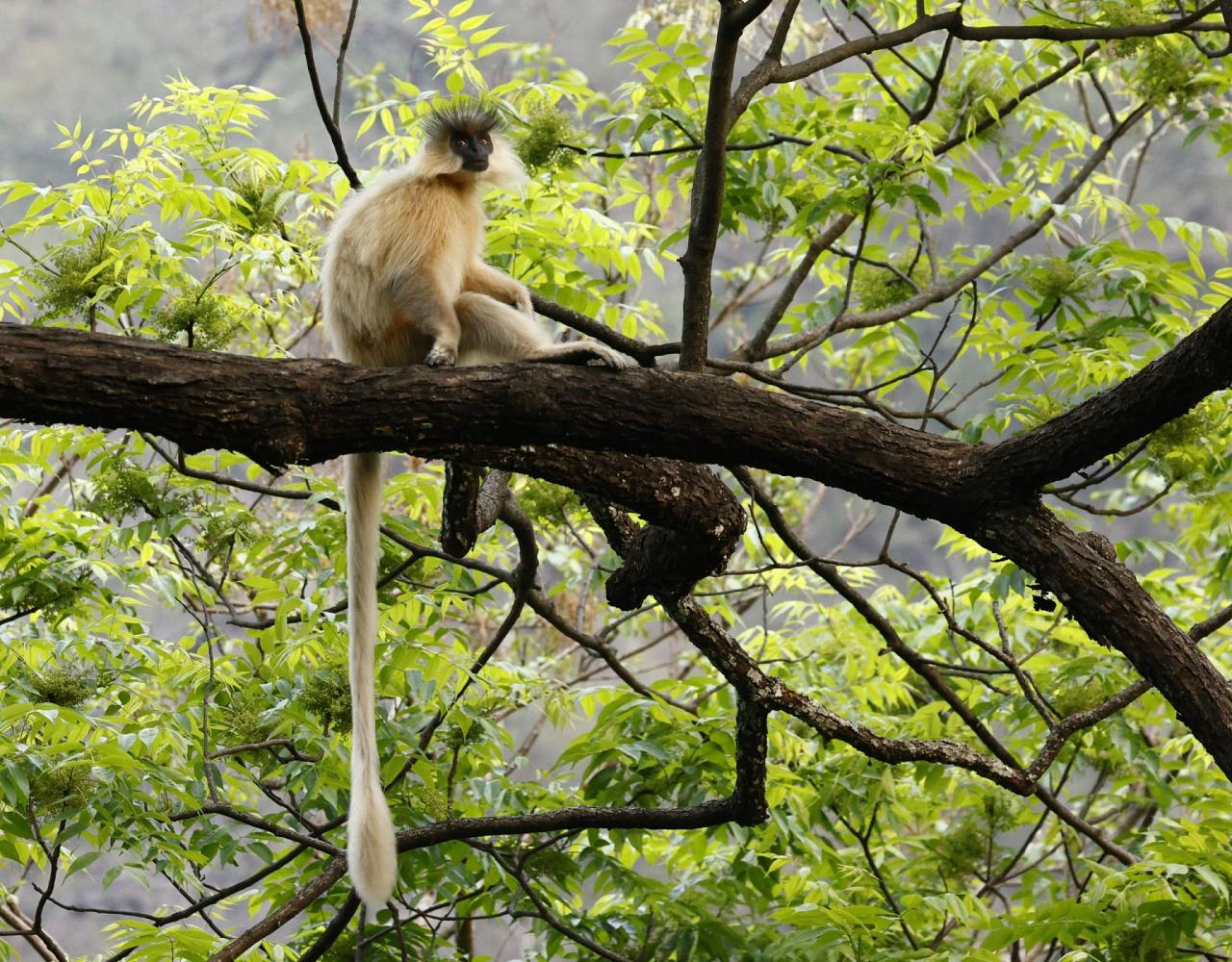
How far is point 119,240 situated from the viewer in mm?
3916

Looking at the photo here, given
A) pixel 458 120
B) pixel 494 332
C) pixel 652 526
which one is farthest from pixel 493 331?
pixel 458 120

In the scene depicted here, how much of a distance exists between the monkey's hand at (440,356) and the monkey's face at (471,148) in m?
0.69

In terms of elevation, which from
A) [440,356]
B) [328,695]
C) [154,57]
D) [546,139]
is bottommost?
[328,695]

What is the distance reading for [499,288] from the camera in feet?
11.3

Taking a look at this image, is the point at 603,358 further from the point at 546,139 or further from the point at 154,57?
the point at 154,57

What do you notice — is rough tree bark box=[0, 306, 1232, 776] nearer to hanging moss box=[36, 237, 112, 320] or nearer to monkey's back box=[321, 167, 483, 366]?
monkey's back box=[321, 167, 483, 366]

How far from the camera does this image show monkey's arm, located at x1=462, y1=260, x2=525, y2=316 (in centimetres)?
345

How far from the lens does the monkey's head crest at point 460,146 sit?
3.56 meters

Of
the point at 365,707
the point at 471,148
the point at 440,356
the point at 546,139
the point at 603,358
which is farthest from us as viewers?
the point at 546,139

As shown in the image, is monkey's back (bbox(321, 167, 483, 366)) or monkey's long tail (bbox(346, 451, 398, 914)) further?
monkey's back (bbox(321, 167, 483, 366))

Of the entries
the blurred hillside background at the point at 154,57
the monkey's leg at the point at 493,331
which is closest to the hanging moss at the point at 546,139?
the monkey's leg at the point at 493,331

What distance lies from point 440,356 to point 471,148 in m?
0.80

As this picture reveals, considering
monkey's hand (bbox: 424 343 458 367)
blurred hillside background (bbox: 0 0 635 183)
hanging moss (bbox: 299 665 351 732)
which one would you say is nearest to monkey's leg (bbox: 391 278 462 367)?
Answer: monkey's hand (bbox: 424 343 458 367)

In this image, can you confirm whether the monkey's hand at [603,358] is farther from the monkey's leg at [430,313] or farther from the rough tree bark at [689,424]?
the monkey's leg at [430,313]
